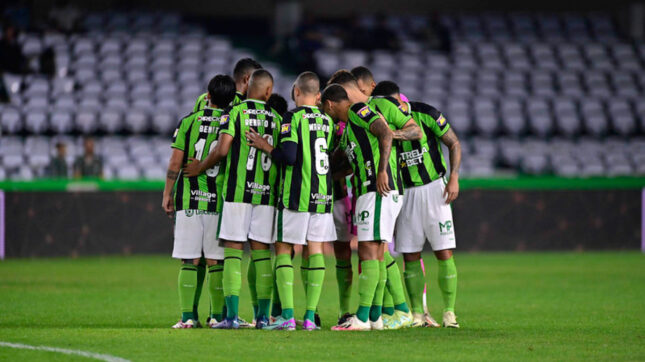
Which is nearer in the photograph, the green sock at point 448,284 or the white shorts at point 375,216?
the white shorts at point 375,216

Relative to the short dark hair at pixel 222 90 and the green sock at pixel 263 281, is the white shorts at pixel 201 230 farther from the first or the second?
the short dark hair at pixel 222 90

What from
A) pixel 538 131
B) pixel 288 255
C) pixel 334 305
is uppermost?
pixel 538 131

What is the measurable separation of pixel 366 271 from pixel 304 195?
81 cm

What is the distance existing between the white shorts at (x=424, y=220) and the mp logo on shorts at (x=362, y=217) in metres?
0.62

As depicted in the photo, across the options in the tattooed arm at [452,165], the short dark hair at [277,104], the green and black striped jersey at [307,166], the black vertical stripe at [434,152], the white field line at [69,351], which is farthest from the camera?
the short dark hair at [277,104]

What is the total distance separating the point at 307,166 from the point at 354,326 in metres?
1.36

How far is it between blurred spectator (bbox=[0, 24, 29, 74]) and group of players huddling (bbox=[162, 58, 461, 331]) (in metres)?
15.9

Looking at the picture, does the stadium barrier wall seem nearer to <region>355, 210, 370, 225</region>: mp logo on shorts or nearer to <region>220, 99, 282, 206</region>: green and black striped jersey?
<region>220, 99, 282, 206</region>: green and black striped jersey

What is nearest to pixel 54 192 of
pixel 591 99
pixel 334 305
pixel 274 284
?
pixel 334 305

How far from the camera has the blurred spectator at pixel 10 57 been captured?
23578mm

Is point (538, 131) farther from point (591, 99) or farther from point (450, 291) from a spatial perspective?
point (450, 291)

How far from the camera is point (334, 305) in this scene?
434 inches

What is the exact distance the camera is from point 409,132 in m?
8.66

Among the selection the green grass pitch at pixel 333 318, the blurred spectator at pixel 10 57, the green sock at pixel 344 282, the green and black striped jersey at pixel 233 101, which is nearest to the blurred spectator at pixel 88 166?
the green grass pitch at pixel 333 318
